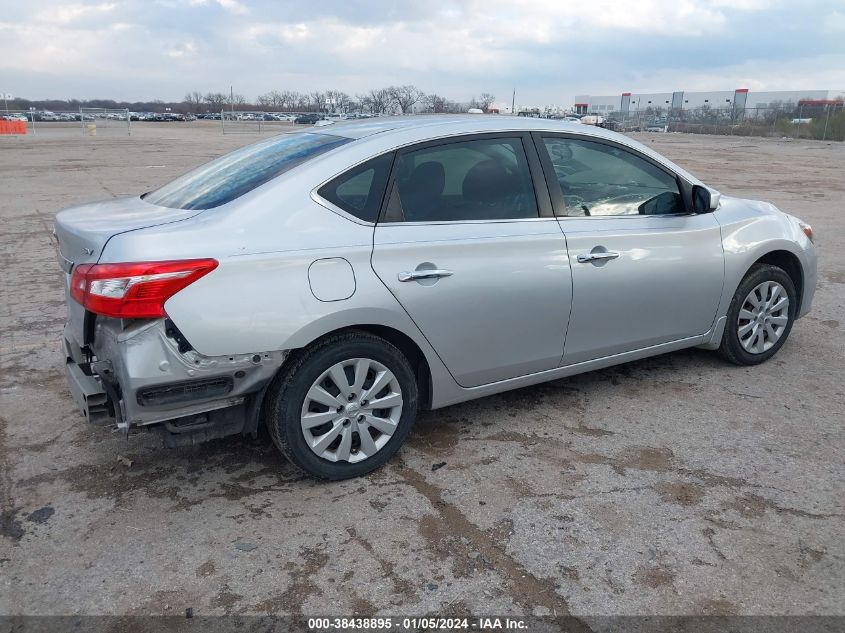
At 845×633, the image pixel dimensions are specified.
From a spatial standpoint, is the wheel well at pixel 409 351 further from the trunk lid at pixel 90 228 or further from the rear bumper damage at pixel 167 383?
the trunk lid at pixel 90 228

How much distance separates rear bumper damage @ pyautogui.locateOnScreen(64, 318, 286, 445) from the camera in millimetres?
2906

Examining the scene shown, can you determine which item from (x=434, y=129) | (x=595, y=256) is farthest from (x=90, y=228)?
(x=595, y=256)

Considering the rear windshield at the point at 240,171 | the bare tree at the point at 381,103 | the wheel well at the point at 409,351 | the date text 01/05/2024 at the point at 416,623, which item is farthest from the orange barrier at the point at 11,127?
the date text 01/05/2024 at the point at 416,623

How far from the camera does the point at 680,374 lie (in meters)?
4.84

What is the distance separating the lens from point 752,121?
55656 millimetres

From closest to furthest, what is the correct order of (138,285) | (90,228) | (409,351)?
1. (138,285)
2. (90,228)
3. (409,351)

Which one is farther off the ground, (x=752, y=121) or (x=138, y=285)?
(x=752, y=121)

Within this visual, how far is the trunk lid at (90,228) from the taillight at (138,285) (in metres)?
0.15

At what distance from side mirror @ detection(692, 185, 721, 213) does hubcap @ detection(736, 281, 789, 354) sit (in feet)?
2.51

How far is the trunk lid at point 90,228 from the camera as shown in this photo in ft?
10.1

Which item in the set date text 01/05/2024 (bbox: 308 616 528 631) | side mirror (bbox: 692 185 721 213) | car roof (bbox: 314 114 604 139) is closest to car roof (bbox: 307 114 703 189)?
car roof (bbox: 314 114 604 139)

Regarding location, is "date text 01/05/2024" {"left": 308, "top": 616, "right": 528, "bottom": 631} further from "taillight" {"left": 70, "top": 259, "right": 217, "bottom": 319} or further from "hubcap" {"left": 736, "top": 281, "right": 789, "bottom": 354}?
"hubcap" {"left": 736, "top": 281, "right": 789, "bottom": 354}

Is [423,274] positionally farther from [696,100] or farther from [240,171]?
[696,100]

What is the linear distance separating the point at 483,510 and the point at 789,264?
10.6 ft
